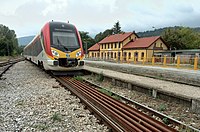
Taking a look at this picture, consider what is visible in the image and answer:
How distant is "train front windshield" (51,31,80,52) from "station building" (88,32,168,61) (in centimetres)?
2276

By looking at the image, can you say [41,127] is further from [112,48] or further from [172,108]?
[112,48]

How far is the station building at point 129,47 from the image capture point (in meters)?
40.2

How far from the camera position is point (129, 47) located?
44.3m

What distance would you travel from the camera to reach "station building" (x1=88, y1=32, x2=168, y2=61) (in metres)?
40.2

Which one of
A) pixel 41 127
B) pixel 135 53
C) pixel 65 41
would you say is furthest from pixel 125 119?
pixel 135 53

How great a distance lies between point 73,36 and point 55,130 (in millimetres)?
8367

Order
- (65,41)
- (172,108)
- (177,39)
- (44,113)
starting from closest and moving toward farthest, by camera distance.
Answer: (44,113) < (172,108) < (65,41) < (177,39)

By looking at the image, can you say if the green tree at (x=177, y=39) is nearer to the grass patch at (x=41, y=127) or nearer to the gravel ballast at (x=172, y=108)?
the gravel ballast at (x=172, y=108)

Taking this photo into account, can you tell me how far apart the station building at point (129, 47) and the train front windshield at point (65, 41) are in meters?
22.8

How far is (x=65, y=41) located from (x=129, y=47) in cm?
3426

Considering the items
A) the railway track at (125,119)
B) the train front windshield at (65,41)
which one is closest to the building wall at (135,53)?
the train front windshield at (65,41)

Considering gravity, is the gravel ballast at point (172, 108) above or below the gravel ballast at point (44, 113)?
below

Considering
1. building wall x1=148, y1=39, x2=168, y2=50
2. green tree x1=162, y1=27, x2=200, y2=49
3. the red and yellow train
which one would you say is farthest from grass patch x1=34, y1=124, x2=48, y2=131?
green tree x1=162, y1=27, x2=200, y2=49

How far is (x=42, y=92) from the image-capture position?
7.59 meters
